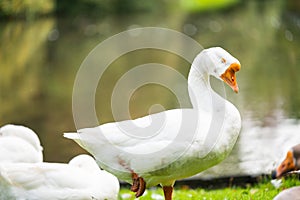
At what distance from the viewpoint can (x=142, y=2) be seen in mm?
37812

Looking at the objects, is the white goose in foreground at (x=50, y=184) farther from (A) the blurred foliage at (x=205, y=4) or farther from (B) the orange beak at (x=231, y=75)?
(A) the blurred foliage at (x=205, y=4)

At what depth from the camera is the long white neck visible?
444 cm

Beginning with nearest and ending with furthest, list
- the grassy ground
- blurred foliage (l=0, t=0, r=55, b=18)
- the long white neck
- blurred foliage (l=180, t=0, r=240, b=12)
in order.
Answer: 1. the long white neck
2. the grassy ground
3. blurred foliage (l=0, t=0, r=55, b=18)
4. blurred foliage (l=180, t=0, r=240, b=12)

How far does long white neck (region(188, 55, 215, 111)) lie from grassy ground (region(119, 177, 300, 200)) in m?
0.97

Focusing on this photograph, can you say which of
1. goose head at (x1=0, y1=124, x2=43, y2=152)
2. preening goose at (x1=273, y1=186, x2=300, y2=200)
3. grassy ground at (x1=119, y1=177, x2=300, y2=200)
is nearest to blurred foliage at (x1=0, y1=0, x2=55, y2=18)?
goose head at (x1=0, y1=124, x2=43, y2=152)

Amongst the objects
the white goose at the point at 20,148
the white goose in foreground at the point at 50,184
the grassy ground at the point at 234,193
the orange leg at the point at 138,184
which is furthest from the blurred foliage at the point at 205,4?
the orange leg at the point at 138,184

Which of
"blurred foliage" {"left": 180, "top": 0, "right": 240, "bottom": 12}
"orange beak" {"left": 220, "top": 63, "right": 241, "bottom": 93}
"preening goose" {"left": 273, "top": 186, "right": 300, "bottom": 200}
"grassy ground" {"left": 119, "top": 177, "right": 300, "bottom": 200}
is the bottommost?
"blurred foliage" {"left": 180, "top": 0, "right": 240, "bottom": 12}

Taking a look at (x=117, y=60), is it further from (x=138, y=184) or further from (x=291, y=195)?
(x=291, y=195)

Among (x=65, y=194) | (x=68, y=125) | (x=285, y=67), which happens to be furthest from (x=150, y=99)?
(x=65, y=194)

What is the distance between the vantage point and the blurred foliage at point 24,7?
97.2ft

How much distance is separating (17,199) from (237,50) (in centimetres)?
1342

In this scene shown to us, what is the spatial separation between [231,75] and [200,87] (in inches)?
11.8

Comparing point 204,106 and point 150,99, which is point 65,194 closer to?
point 204,106

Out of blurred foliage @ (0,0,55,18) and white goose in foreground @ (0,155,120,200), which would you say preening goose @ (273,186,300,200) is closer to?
white goose in foreground @ (0,155,120,200)
